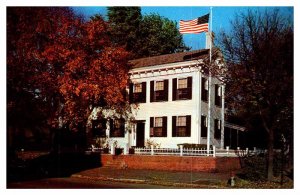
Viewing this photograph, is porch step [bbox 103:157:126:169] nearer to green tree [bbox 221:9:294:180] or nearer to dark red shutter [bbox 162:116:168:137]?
dark red shutter [bbox 162:116:168:137]

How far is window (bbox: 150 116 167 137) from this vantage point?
103ft

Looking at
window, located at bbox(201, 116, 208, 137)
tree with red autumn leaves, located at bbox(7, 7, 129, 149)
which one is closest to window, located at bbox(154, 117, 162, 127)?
tree with red autumn leaves, located at bbox(7, 7, 129, 149)

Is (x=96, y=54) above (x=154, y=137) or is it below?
above

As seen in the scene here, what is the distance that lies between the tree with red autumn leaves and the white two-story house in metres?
1.68

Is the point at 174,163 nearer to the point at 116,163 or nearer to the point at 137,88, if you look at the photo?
the point at 116,163

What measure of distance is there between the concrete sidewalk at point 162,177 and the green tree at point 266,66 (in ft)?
9.71

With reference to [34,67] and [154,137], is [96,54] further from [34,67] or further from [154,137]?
[154,137]

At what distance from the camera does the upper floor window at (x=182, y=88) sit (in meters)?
30.5

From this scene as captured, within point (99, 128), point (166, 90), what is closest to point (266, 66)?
point (166, 90)

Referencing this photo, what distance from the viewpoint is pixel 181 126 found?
1208 inches

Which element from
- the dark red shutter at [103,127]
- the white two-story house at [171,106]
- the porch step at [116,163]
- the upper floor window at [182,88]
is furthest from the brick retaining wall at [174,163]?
the upper floor window at [182,88]

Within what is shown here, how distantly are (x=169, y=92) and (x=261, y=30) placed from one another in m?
11.4
